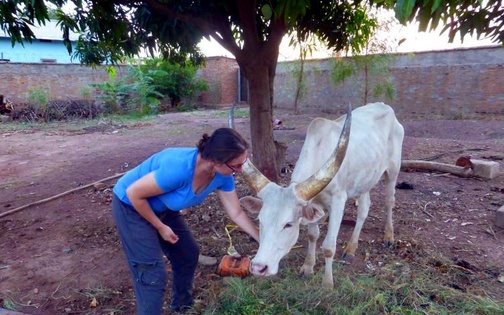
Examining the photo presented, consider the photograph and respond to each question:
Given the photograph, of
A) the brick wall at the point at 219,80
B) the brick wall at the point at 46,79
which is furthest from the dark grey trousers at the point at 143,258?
the brick wall at the point at 219,80

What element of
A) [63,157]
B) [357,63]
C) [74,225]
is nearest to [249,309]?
[74,225]

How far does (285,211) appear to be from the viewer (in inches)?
115

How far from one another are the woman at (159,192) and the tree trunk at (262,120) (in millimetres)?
2605

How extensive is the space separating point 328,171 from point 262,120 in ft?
8.55

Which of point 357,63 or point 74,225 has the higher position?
point 357,63

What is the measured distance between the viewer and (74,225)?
16.7 ft

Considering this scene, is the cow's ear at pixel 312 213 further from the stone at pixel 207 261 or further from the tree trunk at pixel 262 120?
the tree trunk at pixel 262 120

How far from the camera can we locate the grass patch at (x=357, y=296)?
122 inches

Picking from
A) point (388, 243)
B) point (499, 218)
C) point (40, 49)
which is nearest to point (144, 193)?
point (388, 243)

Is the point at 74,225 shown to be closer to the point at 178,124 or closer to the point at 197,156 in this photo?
the point at 197,156

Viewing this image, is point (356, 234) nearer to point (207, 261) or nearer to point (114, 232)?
point (207, 261)

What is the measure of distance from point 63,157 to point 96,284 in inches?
249

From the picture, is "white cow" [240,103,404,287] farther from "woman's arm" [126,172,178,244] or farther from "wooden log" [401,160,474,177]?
"wooden log" [401,160,474,177]

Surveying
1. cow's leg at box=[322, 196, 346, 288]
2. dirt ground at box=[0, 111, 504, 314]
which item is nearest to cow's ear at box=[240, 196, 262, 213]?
cow's leg at box=[322, 196, 346, 288]
